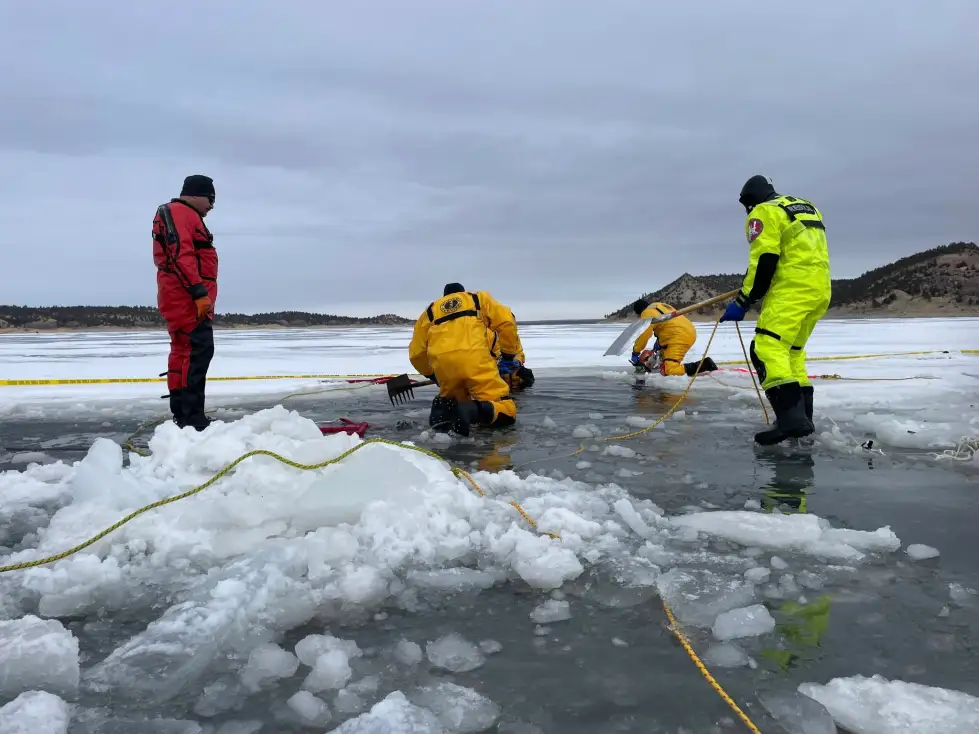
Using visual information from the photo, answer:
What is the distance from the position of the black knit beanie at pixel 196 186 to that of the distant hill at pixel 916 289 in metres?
51.2

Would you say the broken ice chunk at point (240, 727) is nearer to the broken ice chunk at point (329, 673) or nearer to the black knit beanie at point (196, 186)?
the broken ice chunk at point (329, 673)

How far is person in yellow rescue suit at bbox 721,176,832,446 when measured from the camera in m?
4.46

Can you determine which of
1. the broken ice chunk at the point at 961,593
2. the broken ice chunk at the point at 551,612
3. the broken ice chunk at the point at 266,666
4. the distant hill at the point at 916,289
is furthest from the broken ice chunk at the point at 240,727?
the distant hill at the point at 916,289

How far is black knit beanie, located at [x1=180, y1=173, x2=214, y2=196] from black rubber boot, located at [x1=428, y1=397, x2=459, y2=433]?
2.66 meters

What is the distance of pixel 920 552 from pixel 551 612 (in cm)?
151

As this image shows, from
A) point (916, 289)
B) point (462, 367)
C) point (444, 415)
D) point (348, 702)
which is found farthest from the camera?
point (916, 289)

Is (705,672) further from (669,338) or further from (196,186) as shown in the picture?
(669,338)

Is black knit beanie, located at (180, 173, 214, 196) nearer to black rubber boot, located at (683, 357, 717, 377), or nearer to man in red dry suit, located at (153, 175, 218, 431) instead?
man in red dry suit, located at (153, 175, 218, 431)

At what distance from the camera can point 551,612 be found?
205cm

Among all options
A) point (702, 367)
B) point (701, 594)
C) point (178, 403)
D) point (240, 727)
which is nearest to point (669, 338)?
point (702, 367)

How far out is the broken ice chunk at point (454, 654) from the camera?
175 cm

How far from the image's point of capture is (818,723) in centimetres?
149

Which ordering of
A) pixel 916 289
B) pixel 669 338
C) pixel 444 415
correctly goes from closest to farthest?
1. pixel 444 415
2. pixel 669 338
3. pixel 916 289

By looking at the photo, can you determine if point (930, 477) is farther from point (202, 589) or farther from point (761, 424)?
point (202, 589)
